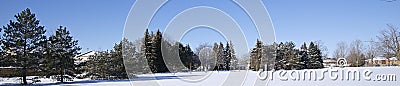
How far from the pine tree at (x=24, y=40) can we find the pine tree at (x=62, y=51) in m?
1.16

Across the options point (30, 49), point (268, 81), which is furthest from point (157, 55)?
point (268, 81)

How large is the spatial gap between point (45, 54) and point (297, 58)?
28237mm

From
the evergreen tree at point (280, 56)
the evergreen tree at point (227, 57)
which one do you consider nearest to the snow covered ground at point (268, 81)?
the evergreen tree at point (280, 56)

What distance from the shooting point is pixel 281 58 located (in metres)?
39.0

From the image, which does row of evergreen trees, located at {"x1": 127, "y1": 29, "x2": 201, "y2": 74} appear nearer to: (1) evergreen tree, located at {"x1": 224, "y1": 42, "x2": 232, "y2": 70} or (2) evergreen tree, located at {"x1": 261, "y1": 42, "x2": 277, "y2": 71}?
(1) evergreen tree, located at {"x1": 224, "y1": 42, "x2": 232, "y2": 70}

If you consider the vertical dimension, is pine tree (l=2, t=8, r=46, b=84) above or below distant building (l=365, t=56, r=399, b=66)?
above

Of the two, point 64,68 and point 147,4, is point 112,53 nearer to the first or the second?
point 64,68

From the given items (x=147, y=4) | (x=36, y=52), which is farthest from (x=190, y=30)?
(x=36, y=52)

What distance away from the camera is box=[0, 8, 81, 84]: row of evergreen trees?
17.2m

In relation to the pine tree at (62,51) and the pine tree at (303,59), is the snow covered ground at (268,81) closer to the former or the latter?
the pine tree at (62,51)

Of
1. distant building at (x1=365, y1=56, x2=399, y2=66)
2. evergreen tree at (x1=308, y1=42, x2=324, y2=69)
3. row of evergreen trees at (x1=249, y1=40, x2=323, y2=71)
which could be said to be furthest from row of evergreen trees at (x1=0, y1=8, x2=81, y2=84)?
distant building at (x1=365, y1=56, x2=399, y2=66)

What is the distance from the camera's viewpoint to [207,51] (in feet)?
129

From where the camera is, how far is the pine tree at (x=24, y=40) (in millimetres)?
17219

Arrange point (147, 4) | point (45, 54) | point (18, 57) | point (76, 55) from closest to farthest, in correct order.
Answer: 1. point (147, 4)
2. point (18, 57)
3. point (45, 54)
4. point (76, 55)
